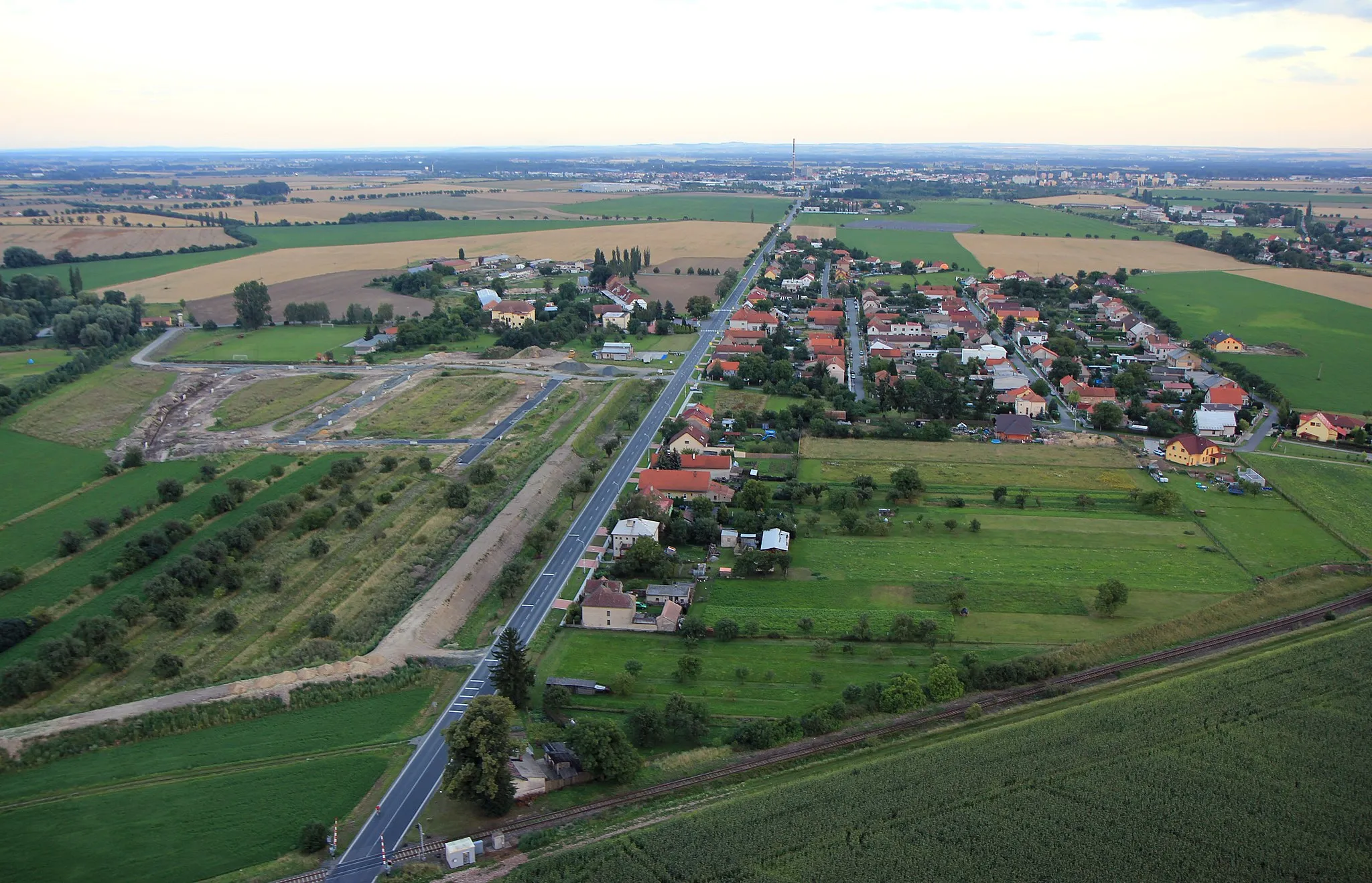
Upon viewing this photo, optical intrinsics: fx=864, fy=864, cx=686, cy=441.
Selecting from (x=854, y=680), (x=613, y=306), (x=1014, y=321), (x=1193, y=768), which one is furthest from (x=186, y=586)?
(x=1014, y=321)

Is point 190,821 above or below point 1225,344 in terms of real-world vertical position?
below

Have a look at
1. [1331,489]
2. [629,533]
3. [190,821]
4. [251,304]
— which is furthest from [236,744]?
[251,304]

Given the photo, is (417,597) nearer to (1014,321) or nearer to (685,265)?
(1014,321)

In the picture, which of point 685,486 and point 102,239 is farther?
point 102,239

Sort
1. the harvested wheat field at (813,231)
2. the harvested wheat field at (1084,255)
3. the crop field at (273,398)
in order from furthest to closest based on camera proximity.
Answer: the harvested wheat field at (813,231)
the harvested wheat field at (1084,255)
the crop field at (273,398)

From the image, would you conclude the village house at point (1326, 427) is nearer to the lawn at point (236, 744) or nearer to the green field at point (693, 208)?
the lawn at point (236, 744)

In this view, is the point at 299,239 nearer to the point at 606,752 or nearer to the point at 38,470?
the point at 38,470

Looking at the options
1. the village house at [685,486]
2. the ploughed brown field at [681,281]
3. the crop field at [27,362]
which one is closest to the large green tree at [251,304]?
the crop field at [27,362]
